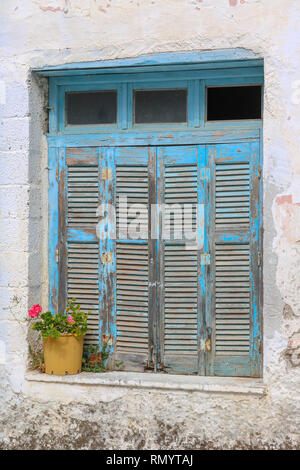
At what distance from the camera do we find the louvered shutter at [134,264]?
4.98 meters

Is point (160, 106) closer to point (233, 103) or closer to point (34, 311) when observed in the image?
point (233, 103)

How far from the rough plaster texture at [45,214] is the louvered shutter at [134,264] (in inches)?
14.7

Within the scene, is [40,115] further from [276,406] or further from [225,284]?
[276,406]

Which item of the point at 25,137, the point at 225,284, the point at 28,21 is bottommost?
the point at 225,284

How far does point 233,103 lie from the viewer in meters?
4.90

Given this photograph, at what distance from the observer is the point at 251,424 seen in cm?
455

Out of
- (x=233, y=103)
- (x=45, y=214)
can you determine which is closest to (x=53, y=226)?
(x=45, y=214)

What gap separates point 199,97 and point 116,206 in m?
1.08

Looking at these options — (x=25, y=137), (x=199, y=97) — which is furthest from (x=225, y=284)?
(x=25, y=137)

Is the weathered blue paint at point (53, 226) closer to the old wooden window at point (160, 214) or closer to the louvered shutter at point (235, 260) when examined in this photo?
the old wooden window at point (160, 214)

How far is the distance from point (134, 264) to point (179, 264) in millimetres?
361

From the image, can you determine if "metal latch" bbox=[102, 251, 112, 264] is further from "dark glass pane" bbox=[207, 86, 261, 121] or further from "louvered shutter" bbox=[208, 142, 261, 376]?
"dark glass pane" bbox=[207, 86, 261, 121]

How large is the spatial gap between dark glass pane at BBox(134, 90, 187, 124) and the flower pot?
1.82m

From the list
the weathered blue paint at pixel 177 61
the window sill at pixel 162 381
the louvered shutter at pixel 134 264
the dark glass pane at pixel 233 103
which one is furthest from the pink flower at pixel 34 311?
the dark glass pane at pixel 233 103
